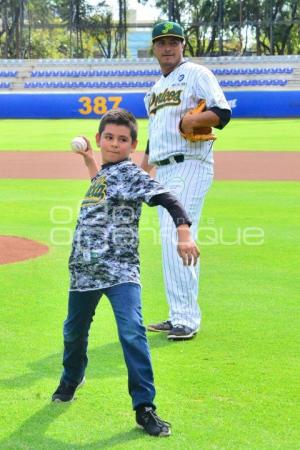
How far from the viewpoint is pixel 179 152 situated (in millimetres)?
6285

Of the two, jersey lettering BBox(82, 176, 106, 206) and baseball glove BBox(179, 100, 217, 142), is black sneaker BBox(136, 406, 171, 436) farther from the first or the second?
baseball glove BBox(179, 100, 217, 142)

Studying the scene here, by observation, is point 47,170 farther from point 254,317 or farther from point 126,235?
point 126,235

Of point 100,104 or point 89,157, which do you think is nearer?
point 89,157

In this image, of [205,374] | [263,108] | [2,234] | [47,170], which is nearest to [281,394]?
[205,374]

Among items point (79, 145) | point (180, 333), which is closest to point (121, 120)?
point (79, 145)

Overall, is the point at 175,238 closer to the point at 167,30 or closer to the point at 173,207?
the point at 167,30

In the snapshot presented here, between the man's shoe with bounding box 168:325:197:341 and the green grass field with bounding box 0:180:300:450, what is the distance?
0.27ft

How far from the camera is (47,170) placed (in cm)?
1897

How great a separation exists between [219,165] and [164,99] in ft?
44.4

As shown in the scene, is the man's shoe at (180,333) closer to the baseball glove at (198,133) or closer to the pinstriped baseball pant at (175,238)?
the pinstriped baseball pant at (175,238)

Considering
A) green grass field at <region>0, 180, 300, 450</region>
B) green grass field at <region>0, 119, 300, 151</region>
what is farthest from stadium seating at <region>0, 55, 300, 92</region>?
green grass field at <region>0, 180, 300, 450</region>

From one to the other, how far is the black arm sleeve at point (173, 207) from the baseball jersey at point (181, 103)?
201 cm

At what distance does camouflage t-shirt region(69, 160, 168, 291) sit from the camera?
176 inches

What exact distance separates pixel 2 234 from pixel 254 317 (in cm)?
504
